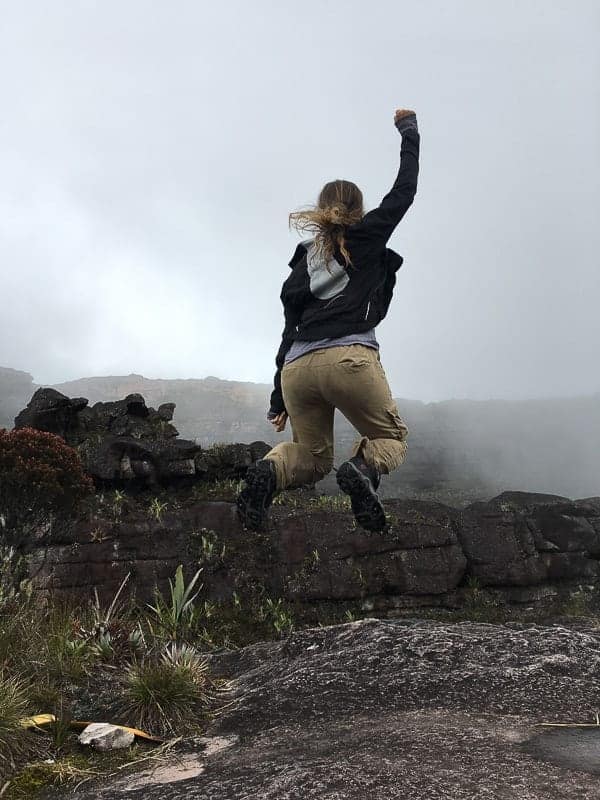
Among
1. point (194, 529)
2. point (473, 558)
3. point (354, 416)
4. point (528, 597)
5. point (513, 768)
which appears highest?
point (354, 416)

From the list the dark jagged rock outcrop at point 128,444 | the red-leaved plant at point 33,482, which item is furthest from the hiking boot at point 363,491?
the dark jagged rock outcrop at point 128,444

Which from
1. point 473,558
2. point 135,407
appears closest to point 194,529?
point 135,407

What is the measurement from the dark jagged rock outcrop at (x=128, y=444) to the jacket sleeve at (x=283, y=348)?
1075 cm

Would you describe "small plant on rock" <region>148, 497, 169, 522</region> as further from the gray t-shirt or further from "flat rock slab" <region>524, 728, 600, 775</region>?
"flat rock slab" <region>524, 728, 600, 775</region>

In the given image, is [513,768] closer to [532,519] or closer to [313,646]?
[313,646]

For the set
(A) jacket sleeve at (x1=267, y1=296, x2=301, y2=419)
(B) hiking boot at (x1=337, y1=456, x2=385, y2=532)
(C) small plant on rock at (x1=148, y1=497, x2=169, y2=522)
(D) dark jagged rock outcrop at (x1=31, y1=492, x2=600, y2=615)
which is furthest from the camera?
(C) small plant on rock at (x1=148, y1=497, x2=169, y2=522)

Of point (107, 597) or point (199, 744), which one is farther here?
point (107, 597)

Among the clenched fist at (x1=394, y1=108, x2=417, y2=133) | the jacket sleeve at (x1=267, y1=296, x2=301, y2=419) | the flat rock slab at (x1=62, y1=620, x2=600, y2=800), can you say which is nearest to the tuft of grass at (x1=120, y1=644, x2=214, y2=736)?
the flat rock slab at (x1=62, y1=620, x2=600, y2=800)

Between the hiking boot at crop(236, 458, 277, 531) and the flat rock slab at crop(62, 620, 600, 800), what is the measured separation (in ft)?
2.92

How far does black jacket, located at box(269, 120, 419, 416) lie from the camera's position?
155 inches

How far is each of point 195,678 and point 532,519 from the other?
15.6 meters

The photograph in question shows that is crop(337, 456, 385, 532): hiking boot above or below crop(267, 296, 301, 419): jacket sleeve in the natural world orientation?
below

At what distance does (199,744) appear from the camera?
293 cm

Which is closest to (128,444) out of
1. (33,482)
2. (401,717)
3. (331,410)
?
(33,482)
